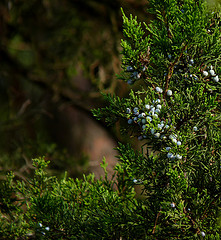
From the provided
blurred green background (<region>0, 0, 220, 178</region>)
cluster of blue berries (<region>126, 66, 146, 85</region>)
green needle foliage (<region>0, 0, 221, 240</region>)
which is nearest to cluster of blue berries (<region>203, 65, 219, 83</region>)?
green needle foliage (<region>0, 0, 221, 240</region>)

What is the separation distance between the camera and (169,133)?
2.61 feet

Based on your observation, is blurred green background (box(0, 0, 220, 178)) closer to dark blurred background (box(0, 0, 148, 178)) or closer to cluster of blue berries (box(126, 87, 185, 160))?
dark blurred background (box(0, 0, 148, 178))

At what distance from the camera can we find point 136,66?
84 centimetres

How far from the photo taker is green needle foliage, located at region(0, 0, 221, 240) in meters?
0.78

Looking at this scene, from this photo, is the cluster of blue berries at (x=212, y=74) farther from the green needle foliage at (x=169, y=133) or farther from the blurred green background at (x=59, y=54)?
the blurred green background at (x=59, y=54)

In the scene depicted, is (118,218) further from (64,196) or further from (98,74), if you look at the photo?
→ (98,74)

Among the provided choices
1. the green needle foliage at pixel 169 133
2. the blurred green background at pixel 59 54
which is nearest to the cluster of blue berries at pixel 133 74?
the green needle foliage at pixel 169 133

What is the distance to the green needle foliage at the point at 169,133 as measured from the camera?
30.8 inches

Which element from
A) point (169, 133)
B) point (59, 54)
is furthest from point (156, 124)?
point (59, 54)

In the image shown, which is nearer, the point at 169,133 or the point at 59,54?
the point at 169,133

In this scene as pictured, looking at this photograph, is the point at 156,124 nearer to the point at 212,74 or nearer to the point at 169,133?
the point at 169,133

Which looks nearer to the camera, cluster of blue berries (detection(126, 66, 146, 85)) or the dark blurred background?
cluster of blue berries (detection(126, 66, 146, 85))

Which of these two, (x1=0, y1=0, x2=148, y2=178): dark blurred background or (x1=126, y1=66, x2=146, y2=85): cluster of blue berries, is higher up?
(x1=0, y1=0, x2=148, y2=178): dark blurred background

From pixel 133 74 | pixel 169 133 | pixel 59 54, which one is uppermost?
pixel 59 54
